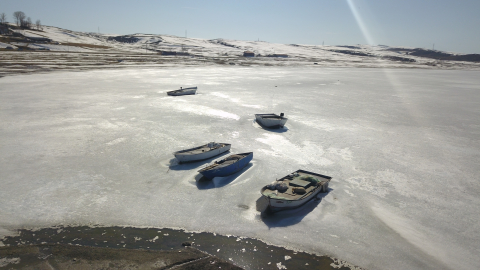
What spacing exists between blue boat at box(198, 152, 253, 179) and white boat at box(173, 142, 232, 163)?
92cm

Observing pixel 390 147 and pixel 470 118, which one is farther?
pixel 470 118

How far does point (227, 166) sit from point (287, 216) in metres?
3.42

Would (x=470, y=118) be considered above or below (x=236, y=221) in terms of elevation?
above

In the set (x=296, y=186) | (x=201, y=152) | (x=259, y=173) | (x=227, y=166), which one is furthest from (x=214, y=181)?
(x=296, y=186)

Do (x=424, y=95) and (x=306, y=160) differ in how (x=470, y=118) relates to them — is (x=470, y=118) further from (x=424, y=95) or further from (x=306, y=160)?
(x=306, y=160)

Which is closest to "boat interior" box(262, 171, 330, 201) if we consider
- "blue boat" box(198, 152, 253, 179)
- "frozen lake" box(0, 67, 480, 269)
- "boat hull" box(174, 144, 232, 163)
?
"frozen lake" box(0, 67, 480, 269)

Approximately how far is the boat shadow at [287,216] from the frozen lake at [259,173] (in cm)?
6

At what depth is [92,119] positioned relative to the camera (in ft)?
63.3

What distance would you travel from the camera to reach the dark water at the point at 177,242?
7.77 metres

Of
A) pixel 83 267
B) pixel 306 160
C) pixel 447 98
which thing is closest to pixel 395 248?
pixel 306 160

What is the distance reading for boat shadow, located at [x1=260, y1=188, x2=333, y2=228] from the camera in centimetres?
955

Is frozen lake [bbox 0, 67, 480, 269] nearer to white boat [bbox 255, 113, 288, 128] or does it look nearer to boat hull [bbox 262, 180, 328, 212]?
boat hull [bbox 262, 180, 328, 212]

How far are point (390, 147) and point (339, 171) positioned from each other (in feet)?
14.6

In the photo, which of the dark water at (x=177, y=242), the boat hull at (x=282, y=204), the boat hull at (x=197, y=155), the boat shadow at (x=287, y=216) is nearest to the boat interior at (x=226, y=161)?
the boat hull at (x=197, y=155)
